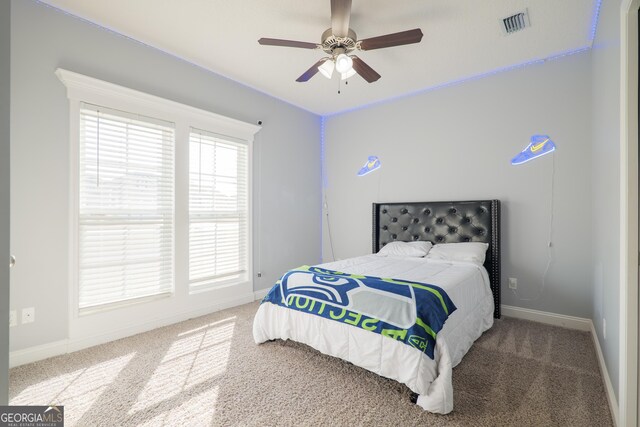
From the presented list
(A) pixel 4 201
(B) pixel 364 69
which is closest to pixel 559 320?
(B) pixel 364 69

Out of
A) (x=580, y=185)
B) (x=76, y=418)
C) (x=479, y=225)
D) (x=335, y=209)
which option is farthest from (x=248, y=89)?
(x=580, y=185)

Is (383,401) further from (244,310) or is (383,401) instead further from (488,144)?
(488,144)

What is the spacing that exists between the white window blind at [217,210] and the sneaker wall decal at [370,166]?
1.62m

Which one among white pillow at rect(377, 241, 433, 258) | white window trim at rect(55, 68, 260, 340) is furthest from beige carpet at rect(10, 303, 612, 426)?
white pillow at rect(377, 241, 433, 258)

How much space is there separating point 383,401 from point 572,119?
302 cm

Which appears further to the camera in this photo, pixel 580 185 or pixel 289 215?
pixel 289 215

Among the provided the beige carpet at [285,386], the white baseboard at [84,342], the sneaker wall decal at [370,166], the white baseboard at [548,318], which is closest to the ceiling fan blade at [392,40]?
the sneaker wall decal at [370,166]

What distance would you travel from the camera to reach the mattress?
1614mm

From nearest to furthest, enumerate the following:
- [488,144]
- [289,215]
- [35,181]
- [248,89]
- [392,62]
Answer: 1. [35,181]
2. [392,62]
3. [488,144]
4. [248,89]
5. [289,215]

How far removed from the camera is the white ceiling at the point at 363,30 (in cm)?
220

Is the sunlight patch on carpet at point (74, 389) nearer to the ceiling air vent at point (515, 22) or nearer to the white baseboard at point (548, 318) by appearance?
the white baseboard at point (548, 318)

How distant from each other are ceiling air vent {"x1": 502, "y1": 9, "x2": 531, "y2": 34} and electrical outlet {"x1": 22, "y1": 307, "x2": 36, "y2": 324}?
4.16 m

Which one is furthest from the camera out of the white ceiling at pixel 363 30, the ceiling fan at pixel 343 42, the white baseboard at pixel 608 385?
the white ceiling at pixel 363 30

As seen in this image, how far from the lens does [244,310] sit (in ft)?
10.9
